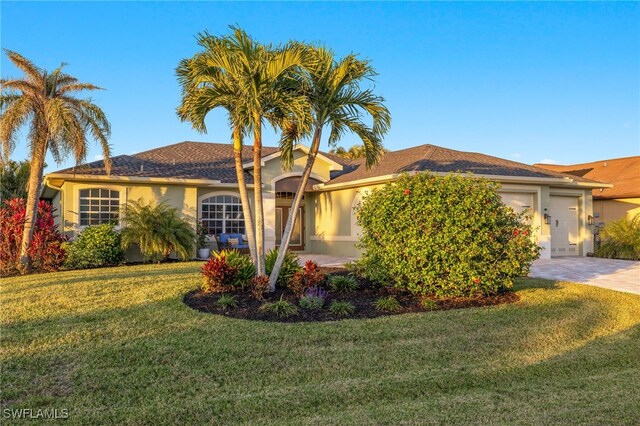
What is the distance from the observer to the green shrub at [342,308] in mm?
7852

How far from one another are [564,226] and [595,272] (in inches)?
239

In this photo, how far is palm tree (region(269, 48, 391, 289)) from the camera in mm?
8555

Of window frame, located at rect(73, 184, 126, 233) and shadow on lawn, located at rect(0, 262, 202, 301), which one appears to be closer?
shadow on lawn, located at rect(0, 262, 202, 301)

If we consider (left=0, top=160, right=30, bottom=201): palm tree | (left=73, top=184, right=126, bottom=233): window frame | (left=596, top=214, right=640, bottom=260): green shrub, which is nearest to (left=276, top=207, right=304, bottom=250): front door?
(left=73, top=184, right=126, bottom=233): window frame

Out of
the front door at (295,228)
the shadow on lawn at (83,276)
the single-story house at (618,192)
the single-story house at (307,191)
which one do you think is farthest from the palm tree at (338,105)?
the single-story house at (618,192)

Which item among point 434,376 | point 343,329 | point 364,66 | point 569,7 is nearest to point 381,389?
point 434,376

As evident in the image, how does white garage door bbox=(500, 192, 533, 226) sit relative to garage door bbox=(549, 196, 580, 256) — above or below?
above

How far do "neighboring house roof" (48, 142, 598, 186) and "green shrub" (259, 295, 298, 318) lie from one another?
8995 mm

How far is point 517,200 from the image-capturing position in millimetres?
17297

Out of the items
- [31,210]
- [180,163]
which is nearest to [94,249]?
[31,210]

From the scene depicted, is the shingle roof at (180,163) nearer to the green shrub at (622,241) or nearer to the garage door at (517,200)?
the garage door at (517,200)

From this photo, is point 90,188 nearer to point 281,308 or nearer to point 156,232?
point 156,232

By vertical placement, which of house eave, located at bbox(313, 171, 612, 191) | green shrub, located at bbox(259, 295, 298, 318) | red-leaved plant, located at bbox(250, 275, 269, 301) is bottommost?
green shrub, located at bbox(259, 295, 298, 318)

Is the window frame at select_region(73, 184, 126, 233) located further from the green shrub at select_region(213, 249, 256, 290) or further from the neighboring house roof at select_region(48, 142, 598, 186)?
the green shrub at select_region(213, 249, 256, 290)
